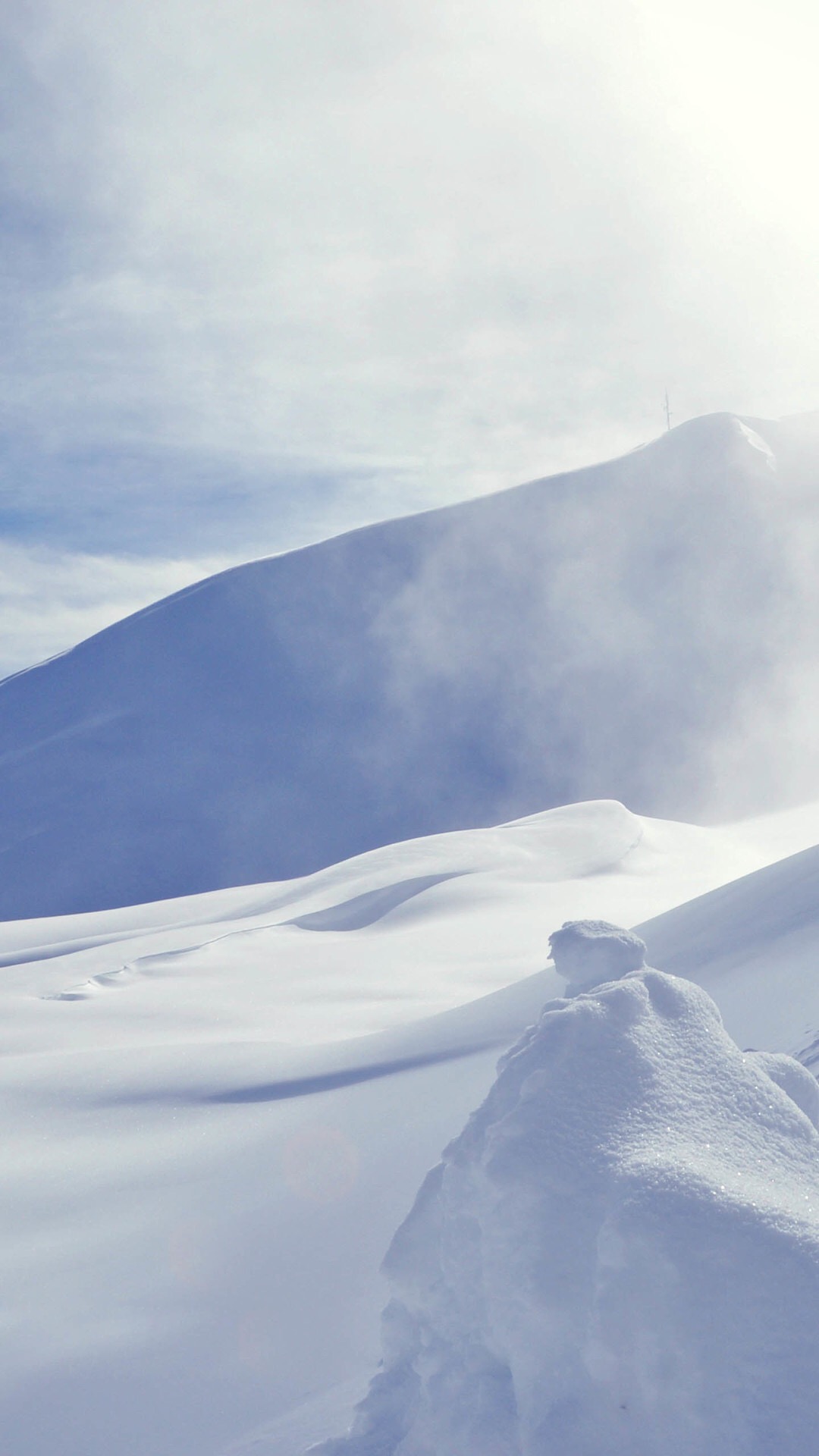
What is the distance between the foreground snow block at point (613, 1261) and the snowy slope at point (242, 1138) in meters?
0.54

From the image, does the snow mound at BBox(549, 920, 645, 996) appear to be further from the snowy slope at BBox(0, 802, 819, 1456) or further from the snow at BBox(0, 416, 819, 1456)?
the snowy slope at BBox(0, 802, 819, 1456)

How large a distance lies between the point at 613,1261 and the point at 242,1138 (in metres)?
2.83

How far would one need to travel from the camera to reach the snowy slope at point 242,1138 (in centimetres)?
295

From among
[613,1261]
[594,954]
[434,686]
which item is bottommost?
[613,1261]

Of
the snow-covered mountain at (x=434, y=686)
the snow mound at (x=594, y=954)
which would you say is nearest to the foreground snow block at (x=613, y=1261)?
the snow mound at (x=594, y=954)

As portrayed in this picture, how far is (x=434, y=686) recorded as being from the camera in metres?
29.7

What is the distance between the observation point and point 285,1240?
366 centimetres

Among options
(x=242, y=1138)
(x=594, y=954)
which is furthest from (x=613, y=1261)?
(x=242, y=1138)

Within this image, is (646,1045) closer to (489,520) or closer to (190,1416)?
(190,1416)

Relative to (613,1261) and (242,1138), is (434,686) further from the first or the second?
(613,1261)

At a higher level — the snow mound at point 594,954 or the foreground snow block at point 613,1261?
the snow mound at point 594,954

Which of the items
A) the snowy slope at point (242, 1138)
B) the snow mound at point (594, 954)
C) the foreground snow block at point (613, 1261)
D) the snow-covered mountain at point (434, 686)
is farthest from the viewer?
the snow-covered mountain at point (434, 686)

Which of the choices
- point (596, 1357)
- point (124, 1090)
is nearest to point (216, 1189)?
point (124, 1090)

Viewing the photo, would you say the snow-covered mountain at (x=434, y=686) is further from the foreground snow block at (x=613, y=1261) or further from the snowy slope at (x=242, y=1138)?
the foreground snow block at (x=613, y=1261)
